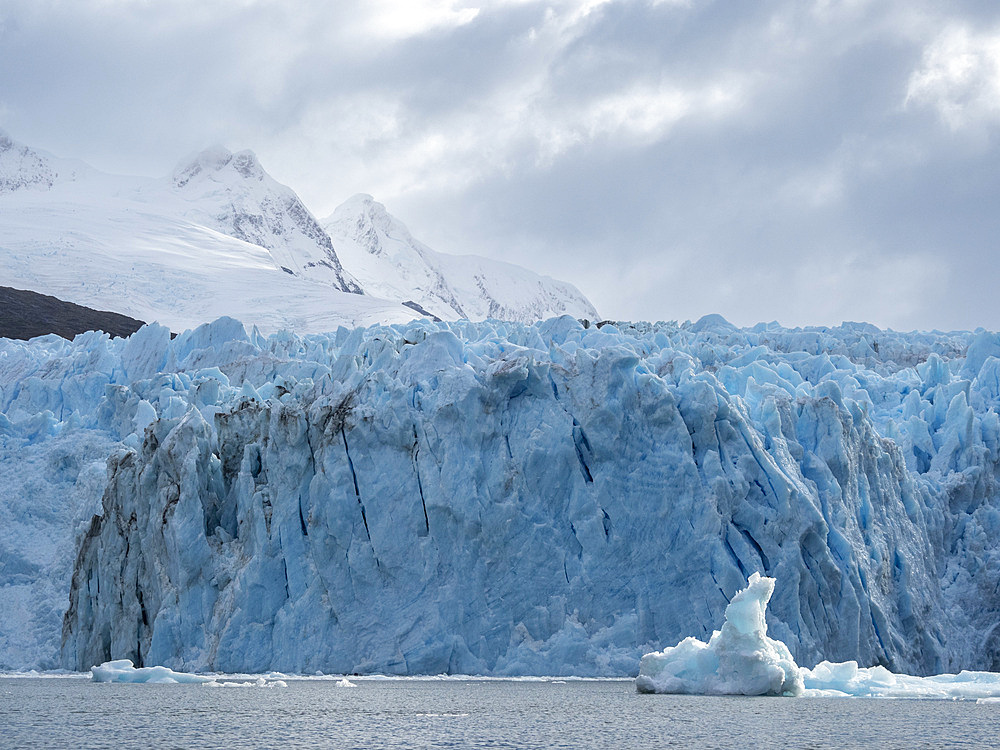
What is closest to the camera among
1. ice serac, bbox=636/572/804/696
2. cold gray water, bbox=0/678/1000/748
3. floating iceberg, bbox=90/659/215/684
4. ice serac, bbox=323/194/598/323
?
cold gray water, bbox=0/678/1000/748

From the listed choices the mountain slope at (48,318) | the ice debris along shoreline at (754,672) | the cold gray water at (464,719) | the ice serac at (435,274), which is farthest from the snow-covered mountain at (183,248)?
the ice debris along shoreline at (754,672)

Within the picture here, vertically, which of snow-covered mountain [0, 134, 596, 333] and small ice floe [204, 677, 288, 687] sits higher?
snow-covered mountain [0, 134, 596, 333]

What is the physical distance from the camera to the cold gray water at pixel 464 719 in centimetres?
Result: 1434

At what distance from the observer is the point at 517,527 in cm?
2386

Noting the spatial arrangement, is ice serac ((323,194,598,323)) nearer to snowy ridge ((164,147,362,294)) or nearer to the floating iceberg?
snowy ridge ((164,147,362,294))

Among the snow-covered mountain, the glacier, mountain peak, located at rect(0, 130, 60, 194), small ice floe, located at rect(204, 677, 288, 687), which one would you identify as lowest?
small ice floe, located at rect(204, 677, 288, 687)

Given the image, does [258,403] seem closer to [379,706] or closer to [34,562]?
[34,562]

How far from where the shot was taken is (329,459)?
2517 cm

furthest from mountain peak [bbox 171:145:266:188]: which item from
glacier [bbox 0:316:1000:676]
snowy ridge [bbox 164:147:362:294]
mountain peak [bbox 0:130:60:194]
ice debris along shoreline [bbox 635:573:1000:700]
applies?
ice debris along shoreline [bbox 635:573:1000:700]

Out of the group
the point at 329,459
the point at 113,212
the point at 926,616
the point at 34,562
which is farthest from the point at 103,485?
the point at 113,212

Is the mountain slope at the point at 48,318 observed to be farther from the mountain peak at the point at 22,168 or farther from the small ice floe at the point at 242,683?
the mountain peak at the point at 22,168

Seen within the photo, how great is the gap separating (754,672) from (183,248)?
64117 millimetres

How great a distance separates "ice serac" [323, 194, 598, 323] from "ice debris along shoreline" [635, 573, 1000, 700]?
131 metres

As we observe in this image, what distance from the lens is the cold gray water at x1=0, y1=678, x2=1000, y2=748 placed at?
47.0 ft
